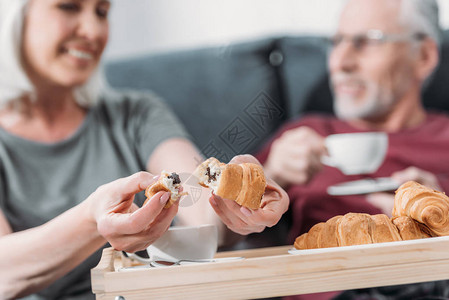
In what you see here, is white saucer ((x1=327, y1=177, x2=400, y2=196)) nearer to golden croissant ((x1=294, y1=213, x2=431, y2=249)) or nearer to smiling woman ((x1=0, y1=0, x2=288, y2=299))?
smiling woman ((x1=0, y1=0, x2=288, y2=299))

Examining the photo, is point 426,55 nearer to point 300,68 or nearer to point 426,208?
point 300,68

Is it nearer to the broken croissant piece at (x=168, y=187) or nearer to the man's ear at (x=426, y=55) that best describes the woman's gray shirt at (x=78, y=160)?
the broken croissant piece at (x=168, y=187)

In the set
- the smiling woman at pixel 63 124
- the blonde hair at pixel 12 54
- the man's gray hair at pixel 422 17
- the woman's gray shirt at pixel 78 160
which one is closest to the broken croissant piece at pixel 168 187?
the smiling woman at pixel 63 124

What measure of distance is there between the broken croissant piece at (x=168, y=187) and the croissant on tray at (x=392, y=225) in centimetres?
15

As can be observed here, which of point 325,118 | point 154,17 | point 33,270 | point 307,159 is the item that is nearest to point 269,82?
point 325,118

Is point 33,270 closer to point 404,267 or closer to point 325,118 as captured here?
point 404,267

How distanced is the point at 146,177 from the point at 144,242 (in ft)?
0.23

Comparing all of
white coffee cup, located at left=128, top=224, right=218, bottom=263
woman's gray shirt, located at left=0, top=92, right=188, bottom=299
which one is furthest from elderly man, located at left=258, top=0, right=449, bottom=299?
white coffee cup, located at left=128, top=224, right=218, bottom=263

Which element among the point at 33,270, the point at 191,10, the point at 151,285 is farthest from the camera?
the point at 191,10

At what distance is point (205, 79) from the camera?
1.43 meters

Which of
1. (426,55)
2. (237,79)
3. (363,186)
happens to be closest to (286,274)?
(363,186)

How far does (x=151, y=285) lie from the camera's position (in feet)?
1.55

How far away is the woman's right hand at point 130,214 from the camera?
1.61ft

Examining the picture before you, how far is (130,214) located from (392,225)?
268mm
